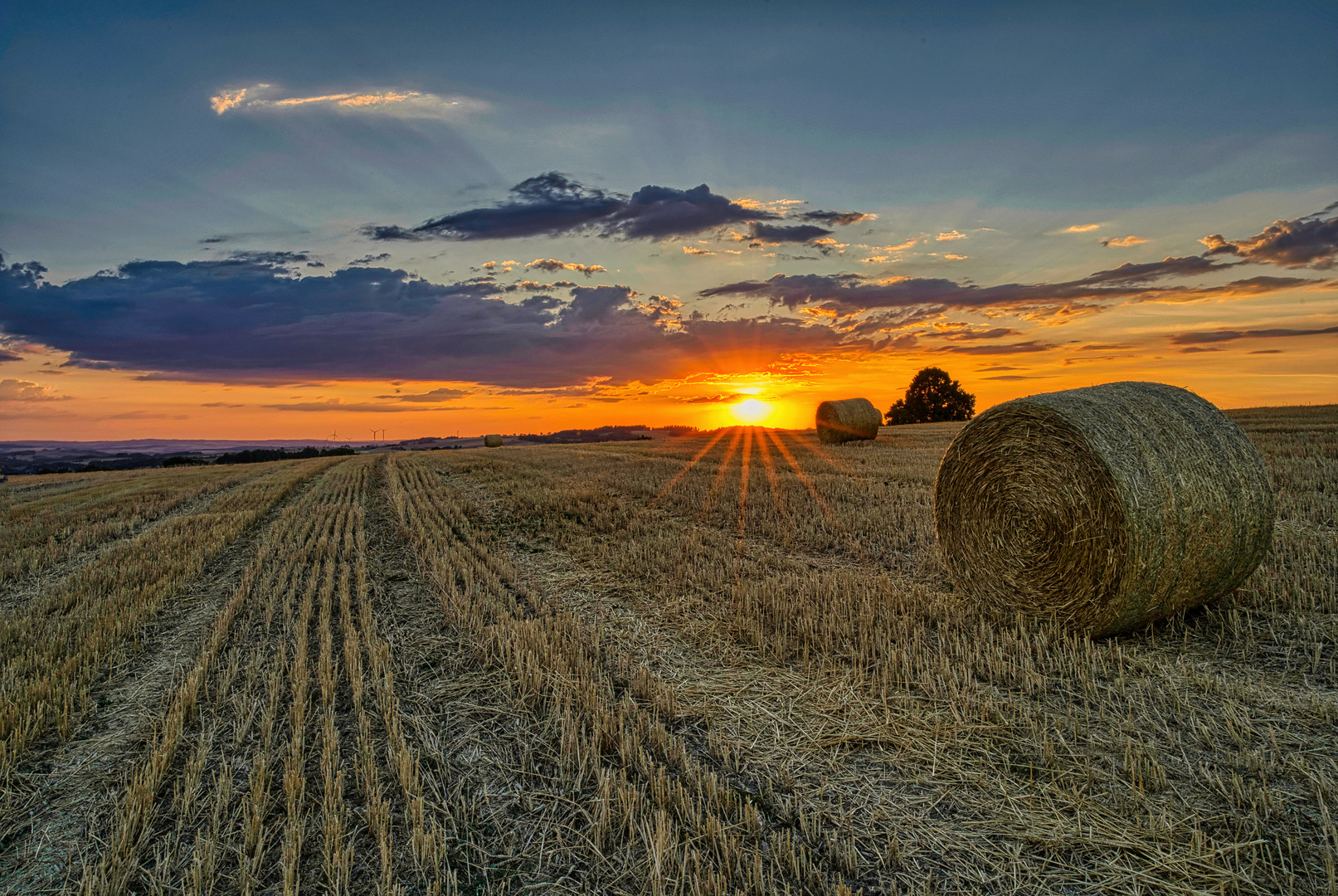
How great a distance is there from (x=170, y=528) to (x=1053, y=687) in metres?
14.2

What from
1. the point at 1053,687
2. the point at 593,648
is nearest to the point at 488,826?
the point at 593,648

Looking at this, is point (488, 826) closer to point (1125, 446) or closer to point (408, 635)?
point (408, 635)

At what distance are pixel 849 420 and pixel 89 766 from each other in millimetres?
24654

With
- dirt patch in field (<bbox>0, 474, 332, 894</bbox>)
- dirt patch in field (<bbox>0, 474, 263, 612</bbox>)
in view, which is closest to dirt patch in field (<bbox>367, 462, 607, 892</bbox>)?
dirt patch in field (<bbox>0, 474, 332, 894</bbox>)

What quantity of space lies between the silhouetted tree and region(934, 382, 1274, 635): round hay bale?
50.6 m

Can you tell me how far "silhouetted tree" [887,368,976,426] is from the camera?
55.2 meters

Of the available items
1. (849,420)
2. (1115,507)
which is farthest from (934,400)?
(1115,507)

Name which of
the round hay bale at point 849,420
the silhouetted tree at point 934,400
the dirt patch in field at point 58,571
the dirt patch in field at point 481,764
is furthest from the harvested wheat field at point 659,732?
the silhouetted tree at point 934,400

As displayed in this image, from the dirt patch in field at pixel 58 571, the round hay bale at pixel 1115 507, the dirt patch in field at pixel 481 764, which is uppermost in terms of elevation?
the round hay bale at pixel 1115 507

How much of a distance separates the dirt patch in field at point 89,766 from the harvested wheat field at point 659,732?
2 centimetres

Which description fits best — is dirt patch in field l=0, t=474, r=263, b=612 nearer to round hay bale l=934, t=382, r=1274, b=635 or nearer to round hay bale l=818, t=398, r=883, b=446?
round hay bale l=934, t=382, r=1274, b=635

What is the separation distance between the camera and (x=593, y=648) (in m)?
5.41

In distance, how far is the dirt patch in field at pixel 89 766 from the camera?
120 inches

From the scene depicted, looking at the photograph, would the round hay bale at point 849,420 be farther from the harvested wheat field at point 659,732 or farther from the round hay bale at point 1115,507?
the round hay bale at point 1115,507
